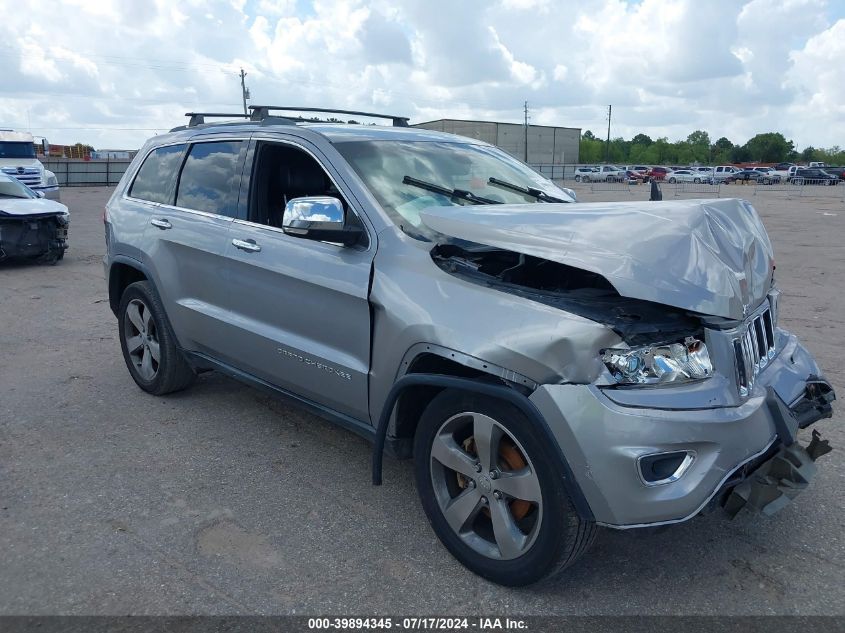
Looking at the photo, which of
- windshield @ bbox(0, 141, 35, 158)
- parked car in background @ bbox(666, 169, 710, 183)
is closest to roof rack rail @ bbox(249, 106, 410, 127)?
windshield @ bbox(0, 141, 35, 158)

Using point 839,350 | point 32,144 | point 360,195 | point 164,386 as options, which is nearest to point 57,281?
point 164,386

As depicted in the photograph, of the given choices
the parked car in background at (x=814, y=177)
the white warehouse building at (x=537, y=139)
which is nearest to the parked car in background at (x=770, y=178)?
the parked car in background at (x=814, y=177)

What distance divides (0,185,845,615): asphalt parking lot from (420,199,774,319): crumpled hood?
0.96 meters

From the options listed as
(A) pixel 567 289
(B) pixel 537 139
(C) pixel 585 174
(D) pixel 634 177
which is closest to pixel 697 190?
(D) pixel 634 177

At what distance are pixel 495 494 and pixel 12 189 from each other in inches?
477

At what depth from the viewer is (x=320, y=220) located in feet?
11.5

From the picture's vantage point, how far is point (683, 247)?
286 centimetres

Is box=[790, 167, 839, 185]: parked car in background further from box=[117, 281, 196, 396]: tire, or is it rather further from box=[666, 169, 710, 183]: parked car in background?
box=[117, 281, 196, 396]: tire

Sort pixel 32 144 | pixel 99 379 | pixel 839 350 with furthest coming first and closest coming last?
pixel 32 144 → pixel 839 350 → pixel 99 379

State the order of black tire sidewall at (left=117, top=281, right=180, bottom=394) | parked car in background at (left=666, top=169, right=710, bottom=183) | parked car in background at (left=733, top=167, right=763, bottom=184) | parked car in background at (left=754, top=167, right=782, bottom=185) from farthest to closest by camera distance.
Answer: parked car in background at (left=733, top=167, right=763, bottom=184)
parked car in background at (left=666, top=169, right=710, bottom=183)
parked car in background at (left=754, top=167, right=782, bottom=185)
black tire sidewall at (left=117, top=281, right=180, bottom=394)

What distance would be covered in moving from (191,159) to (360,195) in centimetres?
186

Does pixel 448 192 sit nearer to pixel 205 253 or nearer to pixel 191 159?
pixel 205 253

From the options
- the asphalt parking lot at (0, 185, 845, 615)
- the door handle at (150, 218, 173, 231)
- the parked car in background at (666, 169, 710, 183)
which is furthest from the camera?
the parked car in background at (666, 169, 710, 183)

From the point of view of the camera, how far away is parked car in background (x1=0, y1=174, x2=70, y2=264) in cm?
1159
